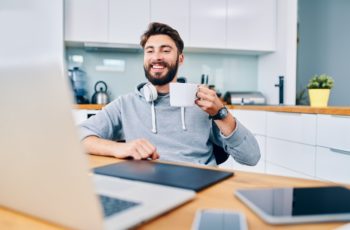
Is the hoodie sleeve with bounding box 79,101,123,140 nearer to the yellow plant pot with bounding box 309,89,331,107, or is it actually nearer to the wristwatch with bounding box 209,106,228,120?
the wristwatch with bounding box 209,106,228,120

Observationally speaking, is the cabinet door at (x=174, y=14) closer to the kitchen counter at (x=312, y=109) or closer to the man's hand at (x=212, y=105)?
the kitchen counter at (x=312, y=109)

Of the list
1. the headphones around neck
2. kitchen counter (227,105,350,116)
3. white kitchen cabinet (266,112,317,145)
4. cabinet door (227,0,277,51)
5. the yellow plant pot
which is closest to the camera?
the headphones around neck

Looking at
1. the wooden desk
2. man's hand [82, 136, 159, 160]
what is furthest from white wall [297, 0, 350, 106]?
the wooden desk

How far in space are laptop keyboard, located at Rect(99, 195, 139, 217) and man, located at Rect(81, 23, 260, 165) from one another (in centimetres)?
54

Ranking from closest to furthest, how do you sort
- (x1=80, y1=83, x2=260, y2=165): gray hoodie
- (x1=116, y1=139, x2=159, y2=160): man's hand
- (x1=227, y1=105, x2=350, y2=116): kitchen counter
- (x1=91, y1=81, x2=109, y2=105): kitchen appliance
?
(x1=116, y1=139, x2=159, y2=160): man's hand < (x1=80, y1=83, x2=260, y2=165): gray hoodie < (x1=227, y1=105, x2=350, y2=116): kitchen counter < (x1=91, y1=81, x2=109, y2=105): kitchen appliance

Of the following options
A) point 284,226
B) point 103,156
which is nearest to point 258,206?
point 284,226

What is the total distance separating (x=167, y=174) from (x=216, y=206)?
200 mm

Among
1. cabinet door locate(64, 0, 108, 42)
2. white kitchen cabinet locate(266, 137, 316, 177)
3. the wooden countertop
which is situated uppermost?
cabinet door locate(64, 0, 108, 42)

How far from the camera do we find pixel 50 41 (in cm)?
32

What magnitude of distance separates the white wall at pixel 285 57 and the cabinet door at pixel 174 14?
3.29 ft

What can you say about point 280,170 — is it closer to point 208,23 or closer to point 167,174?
point 208,23

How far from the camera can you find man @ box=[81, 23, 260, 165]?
3.67 ft

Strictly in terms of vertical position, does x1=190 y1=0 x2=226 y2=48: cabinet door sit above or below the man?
above

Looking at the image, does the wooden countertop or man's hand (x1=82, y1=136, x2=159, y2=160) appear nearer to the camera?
man's hand (x1=82, y1=136, x2=159, y2=160)
